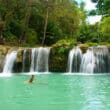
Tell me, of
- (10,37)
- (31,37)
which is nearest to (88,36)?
(31,37)

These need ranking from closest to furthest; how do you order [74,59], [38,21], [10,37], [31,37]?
[74,59] < [10,37] < [31,37] < [38,21]

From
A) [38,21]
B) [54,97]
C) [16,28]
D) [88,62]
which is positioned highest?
[38,21]

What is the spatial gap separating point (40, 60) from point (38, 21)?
10964 mm

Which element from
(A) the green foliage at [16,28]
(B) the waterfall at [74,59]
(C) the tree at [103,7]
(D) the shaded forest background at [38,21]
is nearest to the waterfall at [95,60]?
(B) the waterfall at [74,59]

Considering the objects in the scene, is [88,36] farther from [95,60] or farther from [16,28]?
[95,60]

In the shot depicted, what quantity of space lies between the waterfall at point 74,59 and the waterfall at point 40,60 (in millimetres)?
1601

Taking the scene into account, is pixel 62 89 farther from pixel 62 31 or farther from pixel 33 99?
pixel 62 31

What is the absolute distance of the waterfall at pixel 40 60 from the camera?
2972cm

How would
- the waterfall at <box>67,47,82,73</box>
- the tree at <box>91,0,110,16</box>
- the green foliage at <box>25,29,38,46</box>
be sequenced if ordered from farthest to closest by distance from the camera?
the green foliage at <box>25,29,38,46</box> < the tree at <box>91,0,110,16</box> < the waterfall at <box>67,47,82,73</box>

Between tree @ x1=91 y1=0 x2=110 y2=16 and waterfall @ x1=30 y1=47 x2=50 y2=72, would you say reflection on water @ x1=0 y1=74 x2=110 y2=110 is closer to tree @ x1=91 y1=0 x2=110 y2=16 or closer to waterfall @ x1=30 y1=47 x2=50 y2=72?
waterfall @ x1=30 y1=47 x2=50 y2=72

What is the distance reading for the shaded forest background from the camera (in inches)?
1484

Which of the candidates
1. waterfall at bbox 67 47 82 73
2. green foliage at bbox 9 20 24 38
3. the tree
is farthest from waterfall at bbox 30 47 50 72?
green foliage at bbox 9 20 24 38

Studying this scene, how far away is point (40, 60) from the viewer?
30172mm

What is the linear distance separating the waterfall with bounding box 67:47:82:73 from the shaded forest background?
6.83 metres
